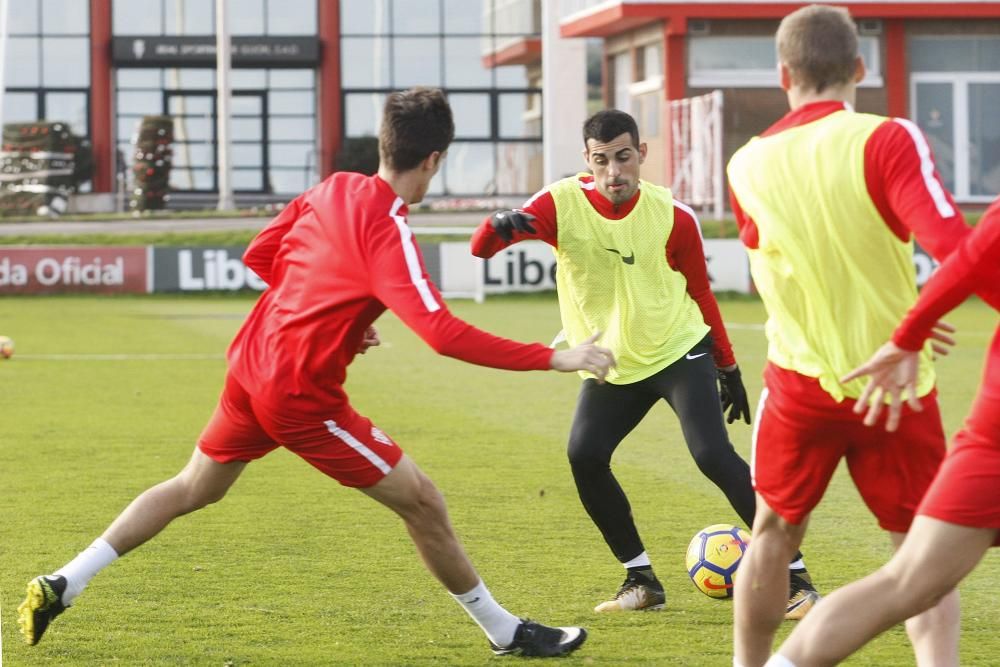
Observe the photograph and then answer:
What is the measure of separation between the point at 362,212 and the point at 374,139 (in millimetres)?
36837

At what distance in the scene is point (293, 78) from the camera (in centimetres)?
4288

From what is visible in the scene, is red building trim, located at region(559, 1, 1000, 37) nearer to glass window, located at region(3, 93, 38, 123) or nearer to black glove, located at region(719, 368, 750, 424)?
glass window, located at region(3, 93, 38, 123)

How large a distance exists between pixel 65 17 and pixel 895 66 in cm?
2036

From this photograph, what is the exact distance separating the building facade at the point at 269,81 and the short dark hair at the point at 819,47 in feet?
124

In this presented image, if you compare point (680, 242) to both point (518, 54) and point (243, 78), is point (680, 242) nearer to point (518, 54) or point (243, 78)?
point (518, 54)

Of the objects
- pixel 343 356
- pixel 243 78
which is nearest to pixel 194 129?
pixel 243 78

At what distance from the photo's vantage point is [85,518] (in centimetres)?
854

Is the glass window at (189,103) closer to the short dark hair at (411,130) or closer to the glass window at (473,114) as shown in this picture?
the glass window at (473,114)

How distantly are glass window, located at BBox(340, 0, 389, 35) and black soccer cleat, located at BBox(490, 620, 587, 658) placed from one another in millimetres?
37734

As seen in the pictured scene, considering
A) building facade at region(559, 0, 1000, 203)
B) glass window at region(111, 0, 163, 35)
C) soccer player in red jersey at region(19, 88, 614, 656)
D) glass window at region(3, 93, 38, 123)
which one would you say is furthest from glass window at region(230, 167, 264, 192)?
soccer player in red jersey at region(19, 88, 614, 656)

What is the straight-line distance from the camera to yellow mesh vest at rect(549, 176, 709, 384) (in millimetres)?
6754

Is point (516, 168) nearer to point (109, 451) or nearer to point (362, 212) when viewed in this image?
point (109, 451)

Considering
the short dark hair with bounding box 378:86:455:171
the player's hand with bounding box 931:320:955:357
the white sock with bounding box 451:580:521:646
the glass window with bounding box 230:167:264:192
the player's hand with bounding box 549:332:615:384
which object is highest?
the glass window with bounding box 230:167:264:192

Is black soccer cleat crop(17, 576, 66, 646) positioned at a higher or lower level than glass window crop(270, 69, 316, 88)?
lower
